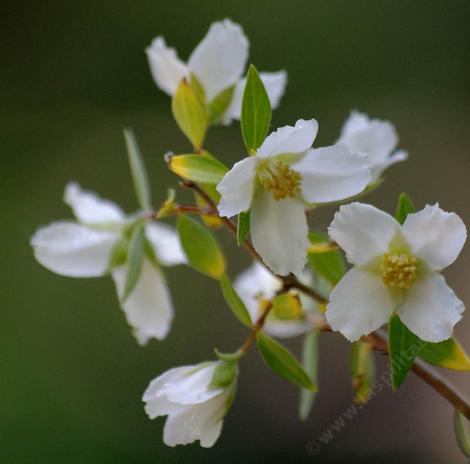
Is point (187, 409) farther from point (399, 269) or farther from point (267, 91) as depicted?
point (267, 91)

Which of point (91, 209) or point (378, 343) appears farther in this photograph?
point (91, 209)

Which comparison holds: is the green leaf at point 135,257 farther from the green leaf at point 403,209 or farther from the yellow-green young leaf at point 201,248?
the green leaf at point 403,209

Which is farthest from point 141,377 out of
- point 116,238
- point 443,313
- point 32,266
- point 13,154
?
point 443,313

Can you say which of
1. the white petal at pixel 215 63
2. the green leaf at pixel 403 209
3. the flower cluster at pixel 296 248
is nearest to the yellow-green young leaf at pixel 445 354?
the flower cluster at pixel 296 248

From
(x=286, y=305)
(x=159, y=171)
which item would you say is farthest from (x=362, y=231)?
(x=159, y=171)

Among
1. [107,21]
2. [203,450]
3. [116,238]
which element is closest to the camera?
[116,238]

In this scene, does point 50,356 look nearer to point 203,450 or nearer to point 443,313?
point 203,450
